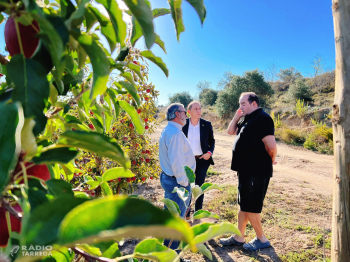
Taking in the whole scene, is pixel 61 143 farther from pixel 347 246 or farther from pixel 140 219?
pixel 347 246

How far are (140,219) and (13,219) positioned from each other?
0.36 meters

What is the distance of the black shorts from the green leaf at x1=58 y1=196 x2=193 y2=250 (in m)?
2.69

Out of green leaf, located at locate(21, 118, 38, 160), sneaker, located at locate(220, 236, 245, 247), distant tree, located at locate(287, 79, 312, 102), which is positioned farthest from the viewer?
distant tree, located at locate(287, 79, 312, 102)

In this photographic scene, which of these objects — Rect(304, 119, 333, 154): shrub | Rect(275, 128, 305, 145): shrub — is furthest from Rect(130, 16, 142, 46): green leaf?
Rect(275, 128, 305, 145): shrub

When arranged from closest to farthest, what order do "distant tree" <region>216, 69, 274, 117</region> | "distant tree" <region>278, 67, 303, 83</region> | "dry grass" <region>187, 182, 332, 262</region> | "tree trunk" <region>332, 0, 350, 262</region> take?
"tree trunk" <region>332, 0, 350, 262</region> < "dry grass" <region>187, 182, 332, 262</region> < "distant tree" <region>216, 69, 274, 117</region> < "distant tree" <region>278, 67, 303, 83</region>

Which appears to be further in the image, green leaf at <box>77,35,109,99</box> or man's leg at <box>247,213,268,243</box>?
man's leg at <box>247,213,268,243</box>

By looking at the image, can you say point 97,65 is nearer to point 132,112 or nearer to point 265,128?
point 132,112

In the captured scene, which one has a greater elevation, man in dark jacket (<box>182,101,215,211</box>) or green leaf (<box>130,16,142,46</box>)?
green leaf (<box>130,16,142,46</box>)

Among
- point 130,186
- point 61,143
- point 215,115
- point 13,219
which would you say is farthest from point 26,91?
point 215,115

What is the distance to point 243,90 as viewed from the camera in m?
19.6

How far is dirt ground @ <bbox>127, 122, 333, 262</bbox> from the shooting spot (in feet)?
9.88

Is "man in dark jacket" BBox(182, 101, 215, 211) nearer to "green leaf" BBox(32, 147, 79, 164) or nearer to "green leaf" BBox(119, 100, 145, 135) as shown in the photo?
"green leaf" BBox(119, 100, 145, 135)

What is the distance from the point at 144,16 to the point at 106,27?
12 cm

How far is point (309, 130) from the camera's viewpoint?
1116 centimetres
